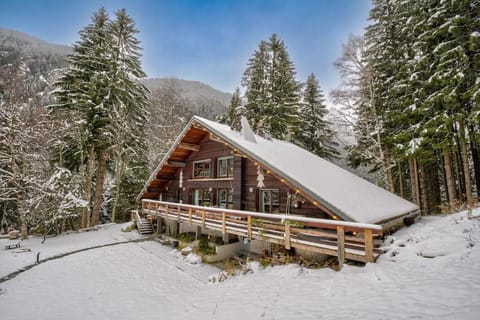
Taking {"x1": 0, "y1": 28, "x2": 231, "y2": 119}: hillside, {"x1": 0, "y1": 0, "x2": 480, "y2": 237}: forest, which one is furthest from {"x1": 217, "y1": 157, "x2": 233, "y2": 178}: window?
{"x1": 0, "y1": 28, "x2": 231, "y2": 119}: hillside

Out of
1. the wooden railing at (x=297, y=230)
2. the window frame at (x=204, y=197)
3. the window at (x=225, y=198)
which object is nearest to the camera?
the wooden railing at (x=297, y=230)

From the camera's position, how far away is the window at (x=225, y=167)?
44.7ft

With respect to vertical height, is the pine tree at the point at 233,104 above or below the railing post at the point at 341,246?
above

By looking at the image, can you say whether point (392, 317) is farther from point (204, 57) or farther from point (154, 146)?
point (204, 57)

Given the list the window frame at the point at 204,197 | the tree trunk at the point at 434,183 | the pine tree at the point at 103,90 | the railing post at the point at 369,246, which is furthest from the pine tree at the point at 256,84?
the railing post at the point at 369,246

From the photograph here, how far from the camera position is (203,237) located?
12.5m

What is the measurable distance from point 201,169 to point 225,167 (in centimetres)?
233

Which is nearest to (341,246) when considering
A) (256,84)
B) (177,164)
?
(177,164)

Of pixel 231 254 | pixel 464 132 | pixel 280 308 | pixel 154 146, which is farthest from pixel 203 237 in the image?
pixel 154 146

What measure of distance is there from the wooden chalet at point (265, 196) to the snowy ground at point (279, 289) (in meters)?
1.02

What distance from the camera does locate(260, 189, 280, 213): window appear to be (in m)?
11.1

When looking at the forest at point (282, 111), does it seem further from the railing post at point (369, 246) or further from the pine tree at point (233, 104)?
the railing post at point (369, 246)

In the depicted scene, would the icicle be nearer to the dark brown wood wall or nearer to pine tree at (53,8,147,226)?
the dark brown wood wall

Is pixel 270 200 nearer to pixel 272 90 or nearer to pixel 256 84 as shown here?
pixel 272 90
